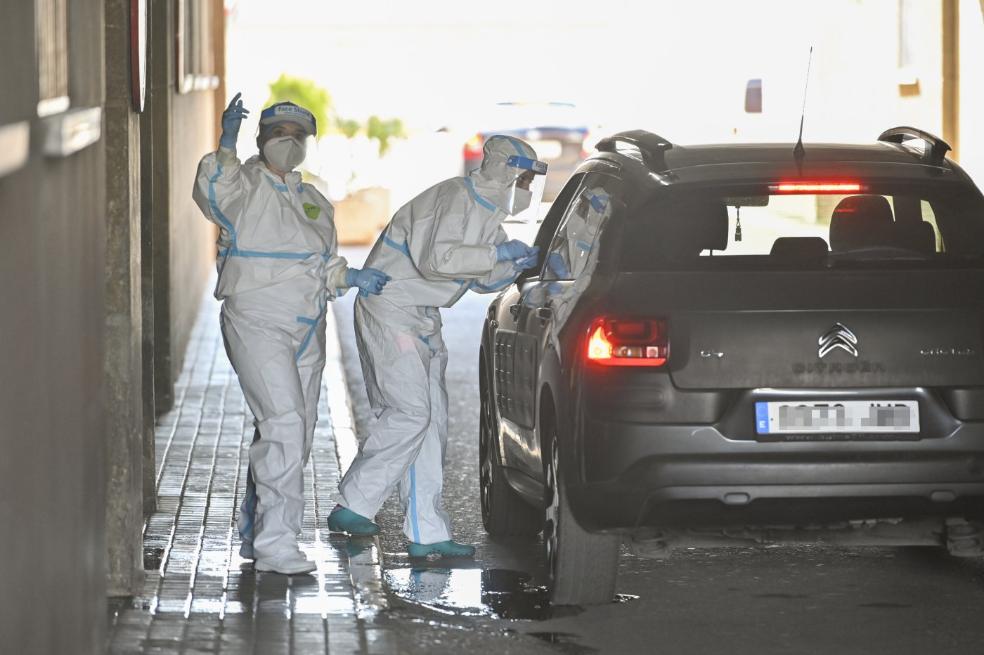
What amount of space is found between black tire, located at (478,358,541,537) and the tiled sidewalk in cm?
65

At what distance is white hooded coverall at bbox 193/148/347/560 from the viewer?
25.1ft

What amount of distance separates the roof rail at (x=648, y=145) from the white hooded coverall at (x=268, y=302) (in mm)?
1221

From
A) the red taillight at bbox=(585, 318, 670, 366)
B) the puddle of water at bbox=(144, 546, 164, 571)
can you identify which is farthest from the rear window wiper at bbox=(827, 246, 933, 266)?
the puddle of water at bbox=(144, 546, 164, 571)

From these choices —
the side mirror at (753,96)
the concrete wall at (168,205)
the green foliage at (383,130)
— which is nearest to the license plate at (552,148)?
the side mirror at (753,96)

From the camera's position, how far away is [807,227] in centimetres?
718

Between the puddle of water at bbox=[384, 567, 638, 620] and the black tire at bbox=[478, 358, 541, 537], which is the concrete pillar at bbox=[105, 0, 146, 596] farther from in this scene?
the black tire at bbox=[478, 358, 541, 537]

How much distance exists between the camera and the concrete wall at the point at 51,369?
4051mm

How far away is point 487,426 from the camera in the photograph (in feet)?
28.6

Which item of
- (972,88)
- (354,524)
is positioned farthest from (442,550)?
(972,88)

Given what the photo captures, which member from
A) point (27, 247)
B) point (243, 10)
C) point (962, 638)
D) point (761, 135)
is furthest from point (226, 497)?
point (243, 10)

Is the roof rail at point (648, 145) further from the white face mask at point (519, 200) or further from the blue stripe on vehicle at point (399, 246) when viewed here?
the blue stripe on vehicle at point (399, 246)

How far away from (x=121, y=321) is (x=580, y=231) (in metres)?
1.75

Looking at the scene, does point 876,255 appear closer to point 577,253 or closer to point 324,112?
point 577,253

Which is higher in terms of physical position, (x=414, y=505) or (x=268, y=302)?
(x=268, y=302)
